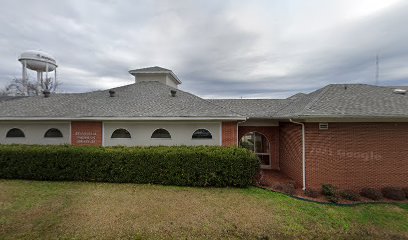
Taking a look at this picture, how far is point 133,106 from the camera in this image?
12.3 m

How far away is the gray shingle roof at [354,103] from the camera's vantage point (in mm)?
8945

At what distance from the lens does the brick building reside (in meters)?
9.20

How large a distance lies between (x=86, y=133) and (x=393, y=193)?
48.2 ft

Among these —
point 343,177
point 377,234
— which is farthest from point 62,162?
point 343,177

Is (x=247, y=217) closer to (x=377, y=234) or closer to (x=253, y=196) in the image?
(x=253, y=196)

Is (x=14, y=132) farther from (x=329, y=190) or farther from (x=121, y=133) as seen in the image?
(x=329, y=190)

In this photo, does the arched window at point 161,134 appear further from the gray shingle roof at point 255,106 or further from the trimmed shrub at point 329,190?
the trimmed shrub at point 329,190

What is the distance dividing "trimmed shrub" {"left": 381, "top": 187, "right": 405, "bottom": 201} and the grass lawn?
55 centimetres

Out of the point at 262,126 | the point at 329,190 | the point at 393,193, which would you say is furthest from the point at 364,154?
the point at 262,126

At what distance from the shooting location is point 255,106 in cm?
1561

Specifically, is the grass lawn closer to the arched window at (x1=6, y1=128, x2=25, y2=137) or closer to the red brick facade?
the red brick facade

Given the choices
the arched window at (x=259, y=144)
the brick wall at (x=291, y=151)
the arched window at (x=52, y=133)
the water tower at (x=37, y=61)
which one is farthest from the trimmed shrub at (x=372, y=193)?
the water tower at (x=37, y=61)

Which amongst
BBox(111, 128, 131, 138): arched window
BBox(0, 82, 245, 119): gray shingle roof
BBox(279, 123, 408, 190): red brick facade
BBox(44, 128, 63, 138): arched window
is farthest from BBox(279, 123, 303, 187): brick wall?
BBox(44, 128, 63, 138): arched window

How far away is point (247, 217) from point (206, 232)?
152cm
